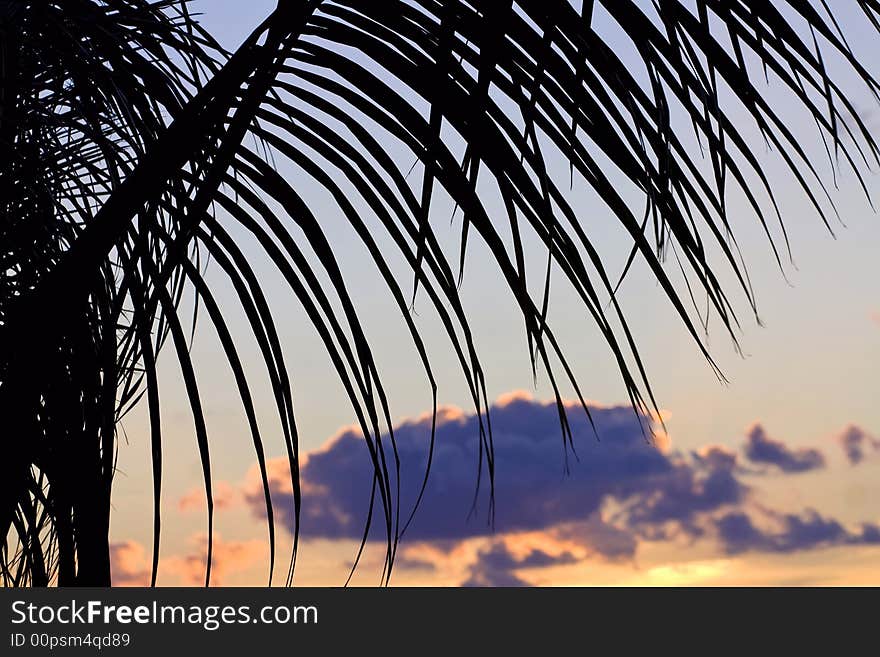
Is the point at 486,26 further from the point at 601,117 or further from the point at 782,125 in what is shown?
the point at 782,125

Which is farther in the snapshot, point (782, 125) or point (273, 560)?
point (273, 560)

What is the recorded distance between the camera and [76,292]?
114cm
